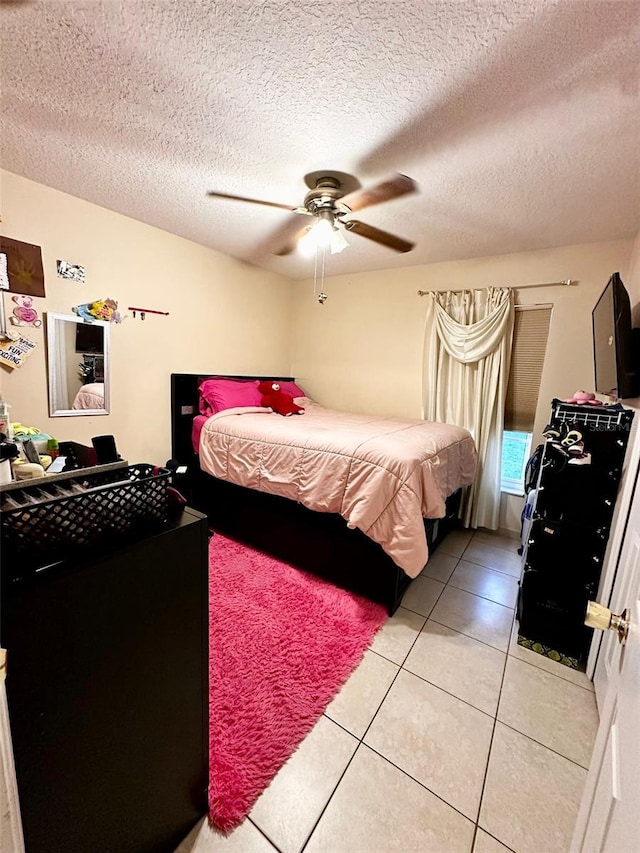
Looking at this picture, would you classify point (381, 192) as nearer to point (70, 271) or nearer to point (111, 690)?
point (70, 271)

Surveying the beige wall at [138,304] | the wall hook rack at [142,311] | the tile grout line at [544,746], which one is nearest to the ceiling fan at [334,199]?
the beige wall at [138,304]

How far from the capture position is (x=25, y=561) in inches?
25.2

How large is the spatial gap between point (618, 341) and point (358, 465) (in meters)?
1.34

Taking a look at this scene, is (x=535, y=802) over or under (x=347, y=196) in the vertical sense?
under

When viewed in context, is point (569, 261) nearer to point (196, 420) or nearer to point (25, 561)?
point (196, 420)

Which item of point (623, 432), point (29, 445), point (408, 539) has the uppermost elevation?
point (623, 432)

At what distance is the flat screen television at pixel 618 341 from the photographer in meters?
1.51

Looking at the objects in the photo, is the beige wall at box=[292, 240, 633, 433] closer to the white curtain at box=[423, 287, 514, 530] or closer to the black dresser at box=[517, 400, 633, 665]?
the white curtain at box=[423, 287, 514, 530]

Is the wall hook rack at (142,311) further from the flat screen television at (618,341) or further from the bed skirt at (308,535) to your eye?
the flat screen television at (618,341)

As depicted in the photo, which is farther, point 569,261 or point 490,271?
point 490,271

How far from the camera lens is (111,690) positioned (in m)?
0.76

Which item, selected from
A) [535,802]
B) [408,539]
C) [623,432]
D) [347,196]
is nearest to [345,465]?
[408,539]

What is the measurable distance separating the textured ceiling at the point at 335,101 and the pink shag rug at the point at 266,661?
2.42m

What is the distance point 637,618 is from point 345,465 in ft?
4.79
